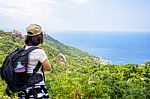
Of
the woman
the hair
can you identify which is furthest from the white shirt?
the hair

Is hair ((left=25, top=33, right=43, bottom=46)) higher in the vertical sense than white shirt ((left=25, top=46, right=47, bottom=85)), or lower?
higher

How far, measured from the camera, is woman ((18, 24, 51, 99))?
406 cm

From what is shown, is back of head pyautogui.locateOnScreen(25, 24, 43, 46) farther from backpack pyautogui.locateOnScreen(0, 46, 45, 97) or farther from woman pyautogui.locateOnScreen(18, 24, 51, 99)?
backpack pyautogui.locateOnScreen(0, 46, 45, 97)

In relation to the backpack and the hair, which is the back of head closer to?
the hair

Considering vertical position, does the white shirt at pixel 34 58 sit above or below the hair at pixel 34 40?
below

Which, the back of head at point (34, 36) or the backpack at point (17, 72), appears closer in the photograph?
the backpack at point (17, 72)

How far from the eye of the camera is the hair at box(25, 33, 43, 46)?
13.5 ft

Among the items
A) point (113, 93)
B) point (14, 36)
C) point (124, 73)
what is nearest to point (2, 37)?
point (14, 36)

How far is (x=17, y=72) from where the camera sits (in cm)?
399

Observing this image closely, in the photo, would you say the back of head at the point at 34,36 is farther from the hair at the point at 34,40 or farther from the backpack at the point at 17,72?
the backpack at the point at 17,72

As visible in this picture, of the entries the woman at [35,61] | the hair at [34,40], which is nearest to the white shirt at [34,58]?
the woman at [35,61]

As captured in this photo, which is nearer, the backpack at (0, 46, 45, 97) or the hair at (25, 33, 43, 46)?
the backpack at (0, 46, 45, 97)

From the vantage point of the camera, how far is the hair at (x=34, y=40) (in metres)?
4.12

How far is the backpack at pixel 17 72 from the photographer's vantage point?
3978mm
